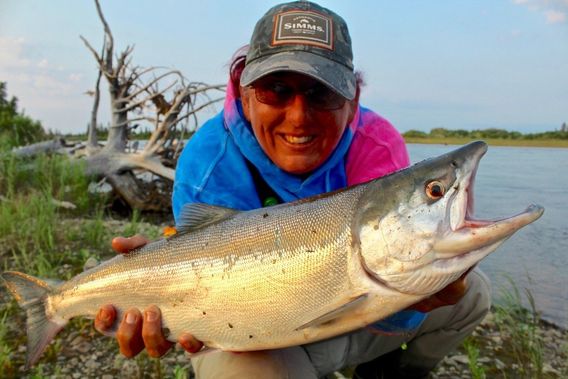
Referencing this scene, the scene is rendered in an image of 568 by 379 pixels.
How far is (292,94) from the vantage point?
291 centimetres

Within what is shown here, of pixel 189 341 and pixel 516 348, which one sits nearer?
pixel 189 341

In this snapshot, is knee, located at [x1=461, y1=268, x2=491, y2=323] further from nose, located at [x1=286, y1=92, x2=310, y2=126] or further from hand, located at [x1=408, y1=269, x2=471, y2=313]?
nose, located at [x1=286, y1=92, x2=310, y2=126]

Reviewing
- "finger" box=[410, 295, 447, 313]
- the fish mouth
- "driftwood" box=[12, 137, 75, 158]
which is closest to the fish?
the fish mouth

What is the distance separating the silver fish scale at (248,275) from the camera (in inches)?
85.5

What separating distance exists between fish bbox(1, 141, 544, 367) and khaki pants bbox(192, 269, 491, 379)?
0.31 meters

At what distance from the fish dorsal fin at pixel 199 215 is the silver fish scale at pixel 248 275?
6cm

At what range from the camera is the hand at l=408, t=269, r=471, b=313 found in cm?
230

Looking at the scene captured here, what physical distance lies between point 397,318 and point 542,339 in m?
2.49

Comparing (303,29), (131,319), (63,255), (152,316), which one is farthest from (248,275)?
(63,255)

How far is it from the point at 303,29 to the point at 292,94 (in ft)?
1.39

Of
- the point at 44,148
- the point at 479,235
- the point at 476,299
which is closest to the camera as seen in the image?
the point at 479,235

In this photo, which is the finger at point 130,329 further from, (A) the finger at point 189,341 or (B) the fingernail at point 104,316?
(A) the finger at point 189,341

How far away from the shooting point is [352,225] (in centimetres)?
216

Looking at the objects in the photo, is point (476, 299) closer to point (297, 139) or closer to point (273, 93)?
point (297, 139)
